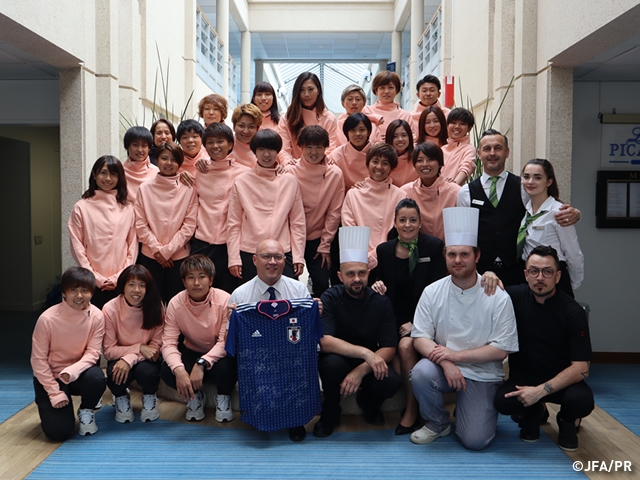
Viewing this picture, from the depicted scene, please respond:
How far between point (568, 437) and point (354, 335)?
1302 millimetres

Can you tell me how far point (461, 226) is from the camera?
3.41 meters

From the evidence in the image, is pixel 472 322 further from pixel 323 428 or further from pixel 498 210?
pixel 323 428

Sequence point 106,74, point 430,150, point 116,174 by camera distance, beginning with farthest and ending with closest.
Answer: point 106,74 < point 116,174 < point 430,150

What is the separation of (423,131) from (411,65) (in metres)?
7.64

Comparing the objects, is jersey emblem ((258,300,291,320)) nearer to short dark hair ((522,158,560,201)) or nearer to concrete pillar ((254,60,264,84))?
short dark hair ((522,158,560,201))

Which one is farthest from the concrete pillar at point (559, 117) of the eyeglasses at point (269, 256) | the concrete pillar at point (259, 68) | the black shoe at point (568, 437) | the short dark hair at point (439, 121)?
the concrete pillar at point (259, 68)

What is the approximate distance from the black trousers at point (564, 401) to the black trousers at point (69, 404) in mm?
2293

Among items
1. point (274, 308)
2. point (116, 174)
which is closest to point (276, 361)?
point (274, 308)

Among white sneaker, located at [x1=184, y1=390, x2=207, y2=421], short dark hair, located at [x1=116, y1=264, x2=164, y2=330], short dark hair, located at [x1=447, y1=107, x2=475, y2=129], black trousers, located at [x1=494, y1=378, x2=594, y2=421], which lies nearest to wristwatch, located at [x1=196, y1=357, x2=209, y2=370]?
white sneaker, located at [x1=184, y1=390, x2=207, y2=421]

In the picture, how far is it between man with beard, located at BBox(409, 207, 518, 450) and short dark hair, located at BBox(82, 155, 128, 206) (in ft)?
7.40

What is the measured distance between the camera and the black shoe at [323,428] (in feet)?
11.4

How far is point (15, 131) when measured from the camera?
7363 mm

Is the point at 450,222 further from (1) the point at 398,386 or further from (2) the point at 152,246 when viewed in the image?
(2) the point at 152,246

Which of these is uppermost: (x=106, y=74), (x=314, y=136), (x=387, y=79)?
(x=106, y=74)
